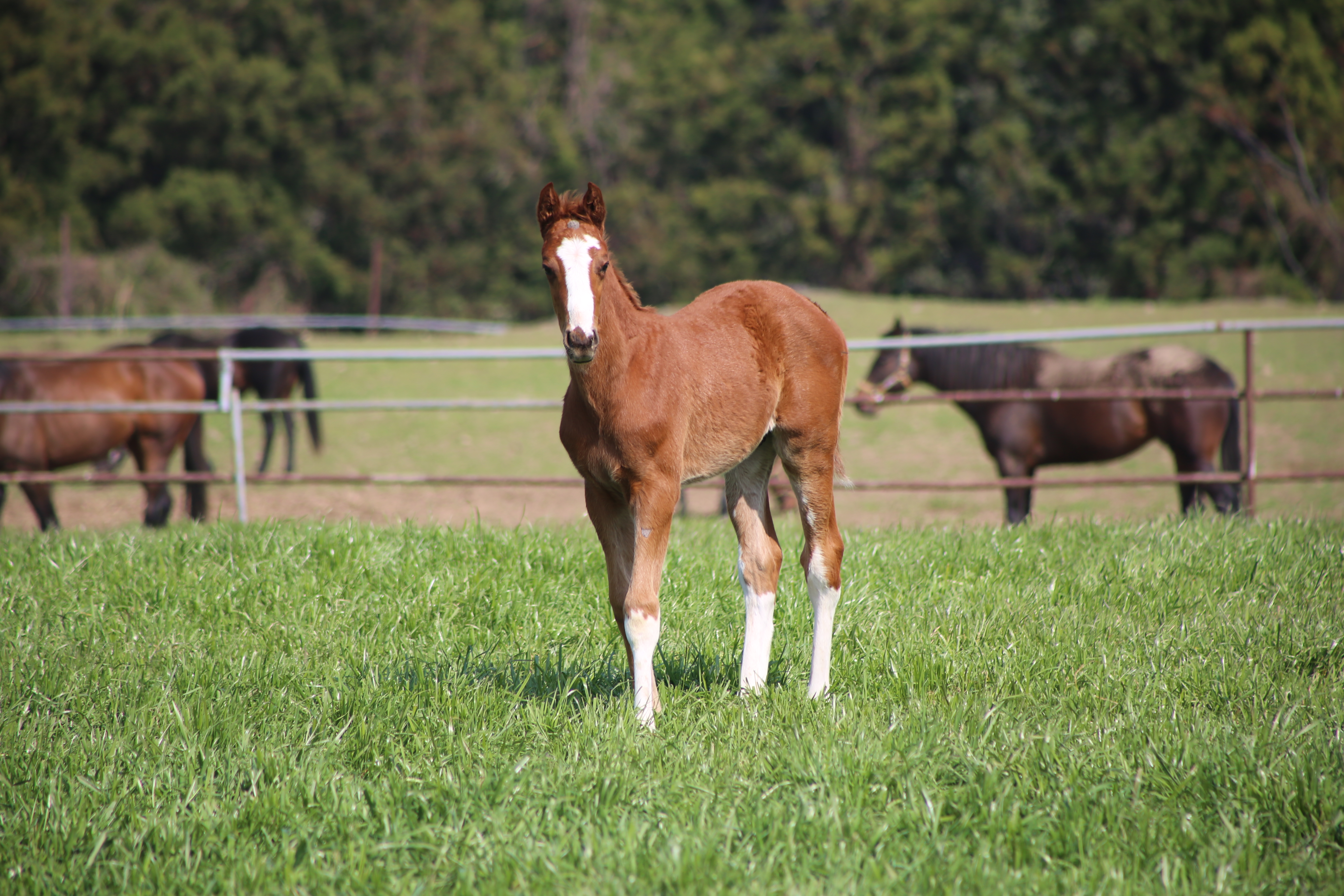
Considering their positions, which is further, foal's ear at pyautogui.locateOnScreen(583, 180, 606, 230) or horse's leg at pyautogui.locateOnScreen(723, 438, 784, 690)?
horse's leg at pyautogui.locateOnScreen(723, 438, 784, 690)

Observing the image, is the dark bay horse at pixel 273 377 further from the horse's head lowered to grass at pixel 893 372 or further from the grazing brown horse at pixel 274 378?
the horse's head lowered to grass at pixel 893 372

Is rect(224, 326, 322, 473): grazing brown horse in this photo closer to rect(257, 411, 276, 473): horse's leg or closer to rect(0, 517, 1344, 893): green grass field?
rect(257, 411, 276, 473): horse's leg

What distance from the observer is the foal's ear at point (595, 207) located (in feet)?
10.7

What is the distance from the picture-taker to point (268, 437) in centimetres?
1394

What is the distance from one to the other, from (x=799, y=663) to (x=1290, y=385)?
13420 mm

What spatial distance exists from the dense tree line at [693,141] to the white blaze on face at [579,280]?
106 feet

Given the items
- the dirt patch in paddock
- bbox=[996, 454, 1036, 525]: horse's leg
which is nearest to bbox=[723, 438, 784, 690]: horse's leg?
bbox=[996, 454, 1036, 525]: horse's leg

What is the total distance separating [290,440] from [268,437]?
0.69 metres

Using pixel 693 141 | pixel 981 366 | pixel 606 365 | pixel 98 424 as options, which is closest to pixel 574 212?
pixel 606 365

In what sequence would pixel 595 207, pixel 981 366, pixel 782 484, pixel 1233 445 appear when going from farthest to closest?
pixel 981 366, pixel 1233 445, pixel 782 484, pixel 595 207

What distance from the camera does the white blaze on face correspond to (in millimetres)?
3070

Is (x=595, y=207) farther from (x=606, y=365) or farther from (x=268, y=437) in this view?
(x=268, y=437)

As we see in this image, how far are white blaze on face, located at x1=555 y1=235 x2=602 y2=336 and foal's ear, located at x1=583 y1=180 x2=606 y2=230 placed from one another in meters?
0.11

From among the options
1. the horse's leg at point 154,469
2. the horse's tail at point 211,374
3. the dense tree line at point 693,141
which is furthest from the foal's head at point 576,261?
the dense tree line at point 693,141
